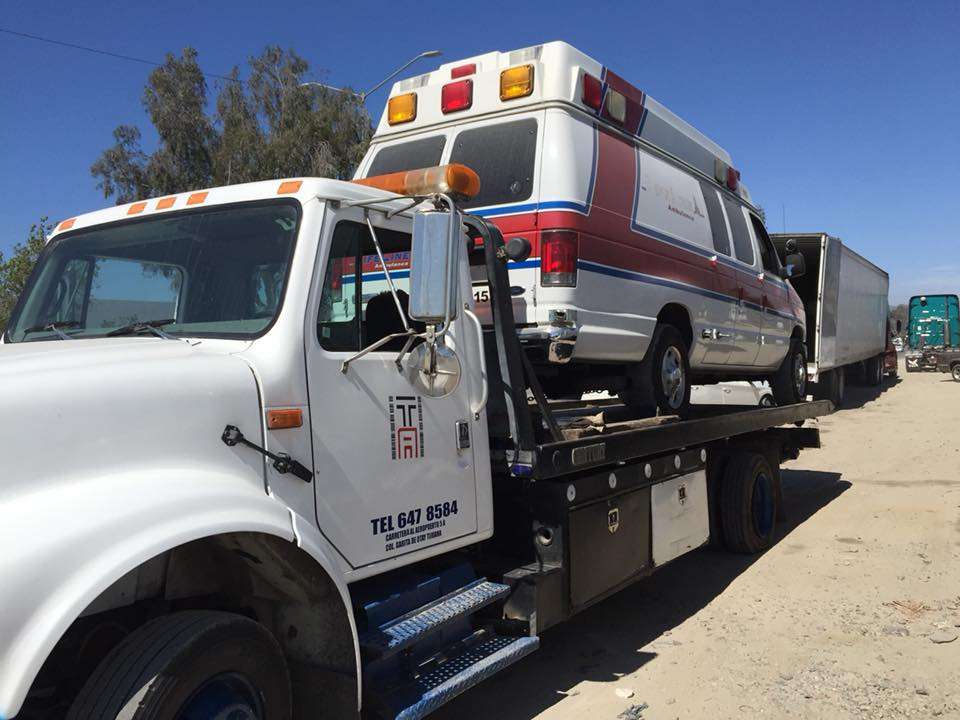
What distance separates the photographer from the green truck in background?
3011 cm

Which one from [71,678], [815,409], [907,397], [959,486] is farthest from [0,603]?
[907,397]

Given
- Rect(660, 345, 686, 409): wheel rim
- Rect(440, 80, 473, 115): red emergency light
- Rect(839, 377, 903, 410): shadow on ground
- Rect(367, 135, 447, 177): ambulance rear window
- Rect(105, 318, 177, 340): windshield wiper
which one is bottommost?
Rect(839, 377, 903, 410): shadow on ground

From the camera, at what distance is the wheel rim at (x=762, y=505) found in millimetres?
7246

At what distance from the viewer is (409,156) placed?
553cm

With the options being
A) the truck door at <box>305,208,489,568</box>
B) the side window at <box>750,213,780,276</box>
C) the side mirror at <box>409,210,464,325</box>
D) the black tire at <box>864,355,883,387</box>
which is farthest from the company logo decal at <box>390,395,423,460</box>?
the black tire at <box>864,355,883,387</box>

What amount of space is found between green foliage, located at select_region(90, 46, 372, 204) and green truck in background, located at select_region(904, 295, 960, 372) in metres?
21.0

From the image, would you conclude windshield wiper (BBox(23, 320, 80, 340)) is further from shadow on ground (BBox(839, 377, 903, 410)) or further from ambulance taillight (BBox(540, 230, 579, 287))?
shadow on ground (BBox(839, 377, 903, 410))

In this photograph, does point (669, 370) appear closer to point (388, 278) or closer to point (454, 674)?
point (454, 674)

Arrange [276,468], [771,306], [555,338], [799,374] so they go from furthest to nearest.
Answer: [799,374]
[771,306]
[555,338]
[276,468]

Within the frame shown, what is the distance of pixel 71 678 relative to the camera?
2.44m

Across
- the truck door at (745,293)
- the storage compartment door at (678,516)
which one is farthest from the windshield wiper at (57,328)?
the truck door at (745,293)

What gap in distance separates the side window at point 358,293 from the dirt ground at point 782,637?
6.81 feet

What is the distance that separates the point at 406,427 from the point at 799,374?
23.5ft

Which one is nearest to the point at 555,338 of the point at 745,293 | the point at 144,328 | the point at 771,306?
the point at 144,328
